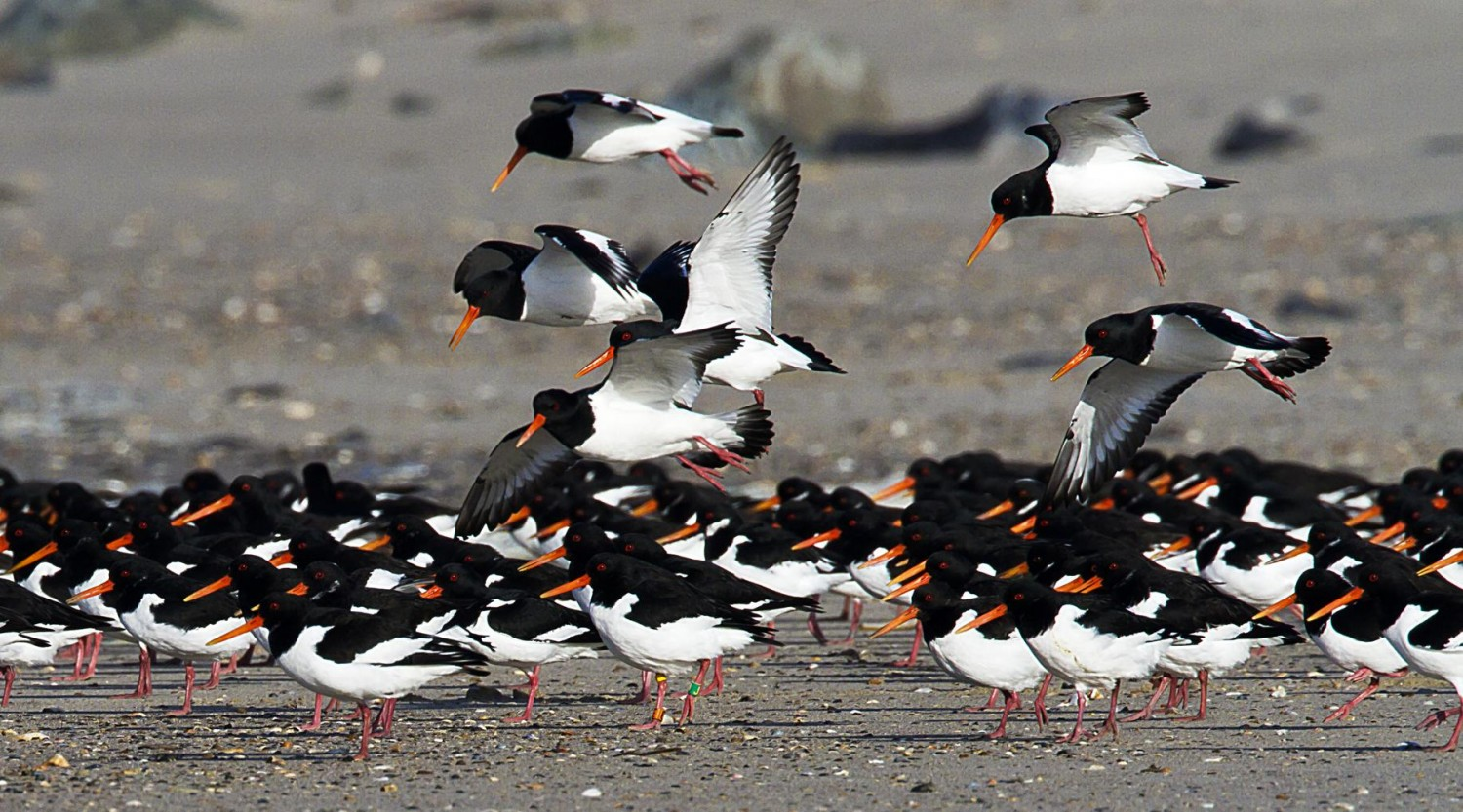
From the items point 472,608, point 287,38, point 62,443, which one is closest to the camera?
point 472,608

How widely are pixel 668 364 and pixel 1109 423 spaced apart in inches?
69.1

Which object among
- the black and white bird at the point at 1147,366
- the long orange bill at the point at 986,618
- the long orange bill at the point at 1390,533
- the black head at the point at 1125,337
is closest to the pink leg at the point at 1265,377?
the black and white bird at the point at 1147,366

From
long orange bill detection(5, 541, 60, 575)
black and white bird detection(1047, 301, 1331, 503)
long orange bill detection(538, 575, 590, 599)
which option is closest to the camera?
black and white bird detection(1047, 301, 1331, 503)

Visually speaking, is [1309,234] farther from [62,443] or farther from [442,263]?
[62,443]

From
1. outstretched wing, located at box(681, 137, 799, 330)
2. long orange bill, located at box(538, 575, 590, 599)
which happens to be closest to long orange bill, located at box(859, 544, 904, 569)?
outstretched wing, located at box(681, 137, 799, 330)

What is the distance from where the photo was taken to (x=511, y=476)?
866 centimetres

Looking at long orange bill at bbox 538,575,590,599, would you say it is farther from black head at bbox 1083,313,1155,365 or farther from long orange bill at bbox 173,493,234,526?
long orange bill at bbox 173,493,234,526

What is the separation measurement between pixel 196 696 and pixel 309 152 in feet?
62.8

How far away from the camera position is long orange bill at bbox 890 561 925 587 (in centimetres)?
912

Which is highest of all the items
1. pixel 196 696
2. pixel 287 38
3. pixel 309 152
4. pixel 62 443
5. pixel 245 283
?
pixel 287 38

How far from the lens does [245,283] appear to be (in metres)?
20.3

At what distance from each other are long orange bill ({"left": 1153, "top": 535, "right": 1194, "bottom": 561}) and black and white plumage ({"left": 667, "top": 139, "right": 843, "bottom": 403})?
7.49 feet

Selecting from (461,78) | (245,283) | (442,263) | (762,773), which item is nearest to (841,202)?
(442,263)

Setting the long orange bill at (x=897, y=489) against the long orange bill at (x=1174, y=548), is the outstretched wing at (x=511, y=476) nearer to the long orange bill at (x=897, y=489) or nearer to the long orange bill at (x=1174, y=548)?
the long orange bill at (x=1174, y=548)
